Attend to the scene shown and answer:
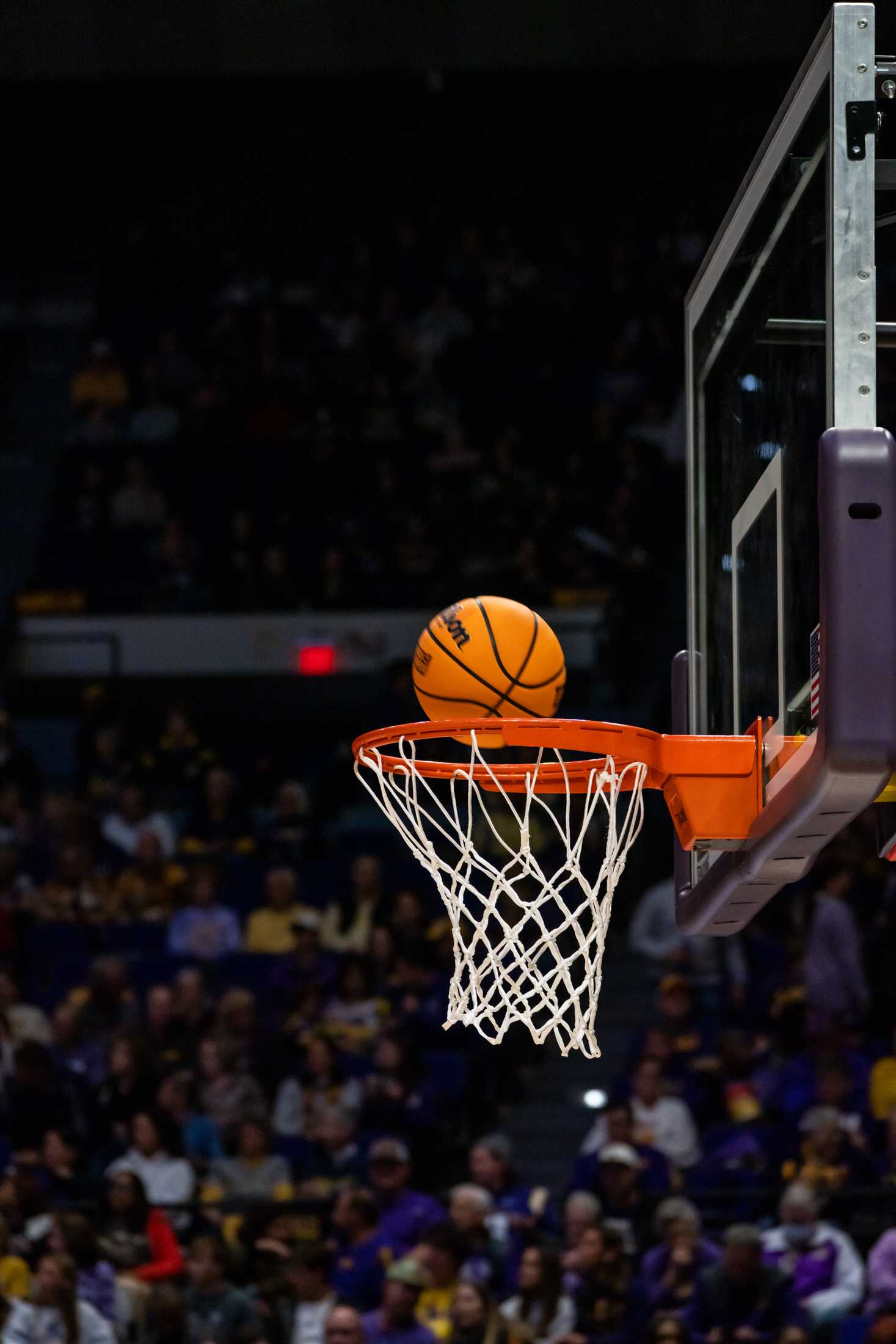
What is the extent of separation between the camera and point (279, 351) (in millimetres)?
15789

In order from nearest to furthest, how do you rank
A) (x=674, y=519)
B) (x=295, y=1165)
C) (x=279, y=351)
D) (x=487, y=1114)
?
(x=295, y=1165), (x=487, y=1114), (x=674, y=519), (x=279, y=351)

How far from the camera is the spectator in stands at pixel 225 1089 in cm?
941

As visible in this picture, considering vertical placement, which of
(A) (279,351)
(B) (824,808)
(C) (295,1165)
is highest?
(A) (279,351)

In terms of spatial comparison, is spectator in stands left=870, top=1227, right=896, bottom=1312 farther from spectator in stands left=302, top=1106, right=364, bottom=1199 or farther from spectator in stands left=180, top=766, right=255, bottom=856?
spectator in stands left=180, top=766, right=255, bottom=856

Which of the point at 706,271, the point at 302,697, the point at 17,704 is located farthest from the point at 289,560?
the point at 706,271

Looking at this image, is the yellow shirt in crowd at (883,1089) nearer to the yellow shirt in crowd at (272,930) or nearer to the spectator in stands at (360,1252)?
the spectator in stands at (360,1252)

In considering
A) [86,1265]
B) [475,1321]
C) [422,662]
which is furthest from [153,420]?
[422,662]

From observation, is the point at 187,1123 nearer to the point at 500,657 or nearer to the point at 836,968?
the point at 836,968

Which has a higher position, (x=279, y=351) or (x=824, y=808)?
(x=279, y=351)

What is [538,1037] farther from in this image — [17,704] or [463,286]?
[463,286]

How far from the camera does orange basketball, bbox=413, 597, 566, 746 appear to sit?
459 cm

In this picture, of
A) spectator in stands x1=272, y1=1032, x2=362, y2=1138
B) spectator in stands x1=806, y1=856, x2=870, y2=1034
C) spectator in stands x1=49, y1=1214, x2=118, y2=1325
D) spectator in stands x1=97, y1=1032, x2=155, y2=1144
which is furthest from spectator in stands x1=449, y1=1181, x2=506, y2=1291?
spectator in stands x1=806, y1=856, x2=870, y2=1034

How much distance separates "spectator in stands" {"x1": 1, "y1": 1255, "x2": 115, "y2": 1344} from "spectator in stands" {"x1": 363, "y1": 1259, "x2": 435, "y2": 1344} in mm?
1037

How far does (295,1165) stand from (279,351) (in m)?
7.94
